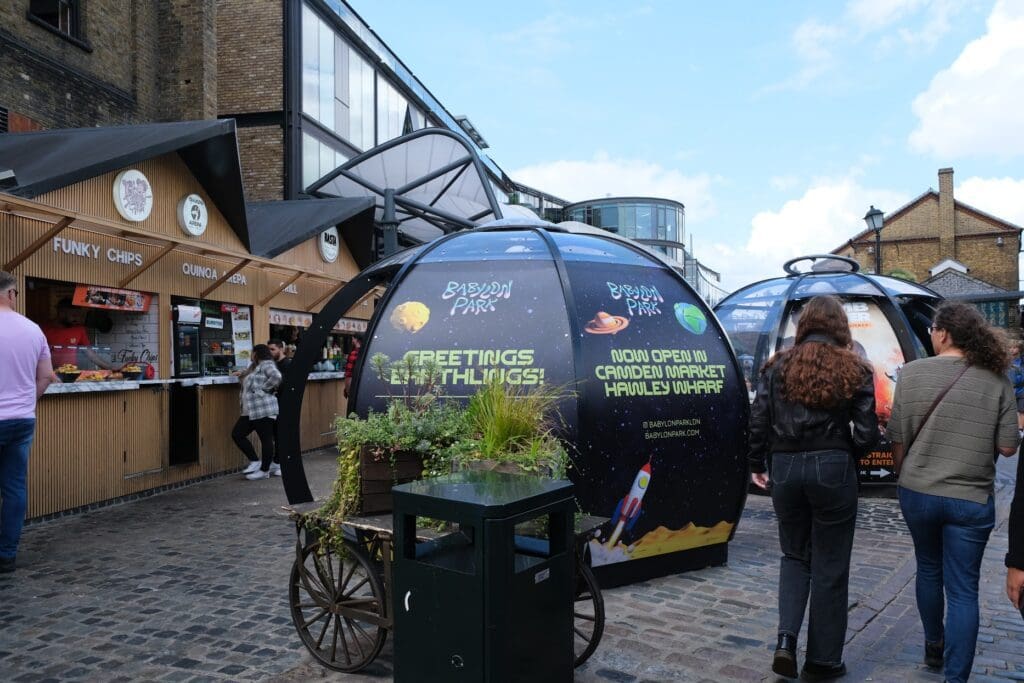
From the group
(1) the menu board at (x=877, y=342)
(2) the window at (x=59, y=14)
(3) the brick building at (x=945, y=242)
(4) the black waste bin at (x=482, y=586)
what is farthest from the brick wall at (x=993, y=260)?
(4) the black waste bin at (x=482, y=586)

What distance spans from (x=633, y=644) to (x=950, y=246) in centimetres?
5104

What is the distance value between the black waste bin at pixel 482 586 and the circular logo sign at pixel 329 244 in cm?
1128

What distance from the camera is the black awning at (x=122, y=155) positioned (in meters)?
7.27

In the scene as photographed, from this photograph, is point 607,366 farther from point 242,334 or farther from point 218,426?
point 242,334

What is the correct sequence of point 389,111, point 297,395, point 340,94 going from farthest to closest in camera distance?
point 389,111
point 340,94
point 297,395

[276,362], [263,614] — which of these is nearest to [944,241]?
[276,362]

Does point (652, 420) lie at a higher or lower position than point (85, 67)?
lower

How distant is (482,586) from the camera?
8.94 feet

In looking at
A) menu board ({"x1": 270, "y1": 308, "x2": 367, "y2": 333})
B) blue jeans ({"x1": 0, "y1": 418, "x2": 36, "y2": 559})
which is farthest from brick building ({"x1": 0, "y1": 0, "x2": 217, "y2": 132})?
blue jeans ({"x1": 0, "y1": 418, "x2": 36, "y2": 559})

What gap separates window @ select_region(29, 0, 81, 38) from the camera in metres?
11.8

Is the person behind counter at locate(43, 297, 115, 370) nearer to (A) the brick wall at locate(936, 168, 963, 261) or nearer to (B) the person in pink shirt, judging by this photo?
(B) the person in pink shirt

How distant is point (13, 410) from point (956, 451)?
248 inches

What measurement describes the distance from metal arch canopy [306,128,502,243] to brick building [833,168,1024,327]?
31.9 metres

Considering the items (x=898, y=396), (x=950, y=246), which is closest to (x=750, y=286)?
(x=898, y=396)
